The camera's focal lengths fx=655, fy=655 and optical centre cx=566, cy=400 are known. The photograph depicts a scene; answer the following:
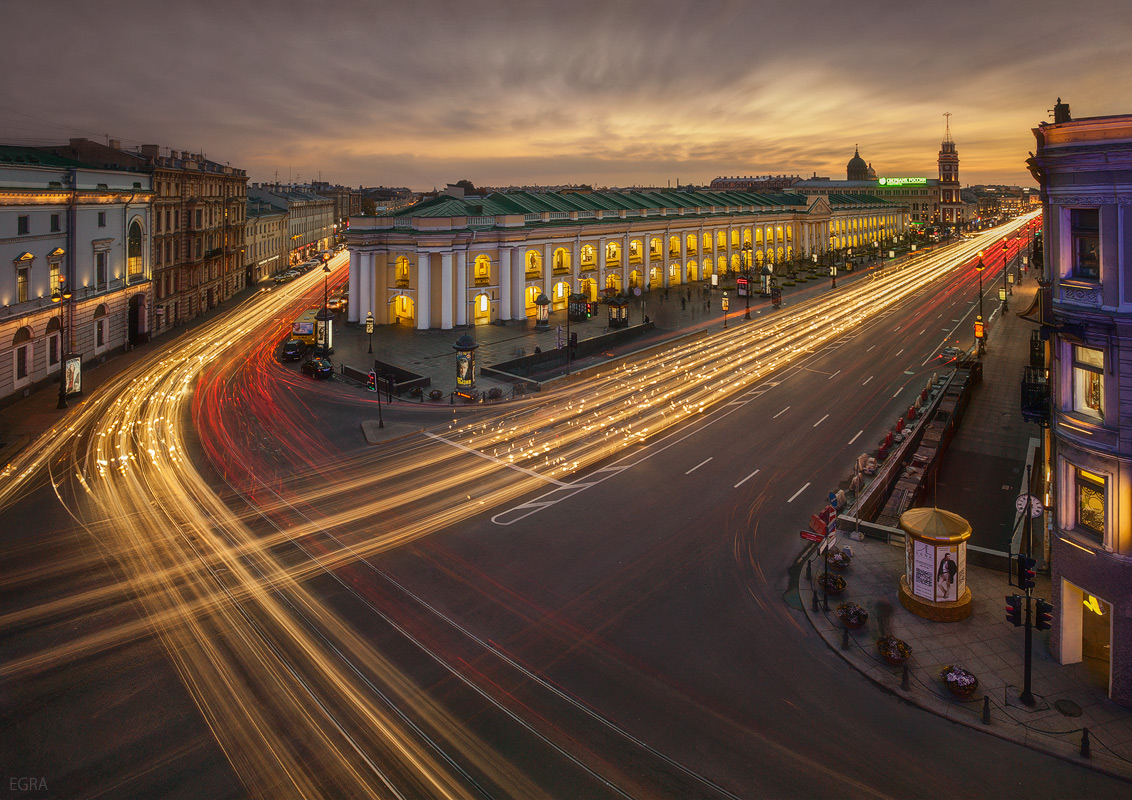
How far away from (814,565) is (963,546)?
166 inches

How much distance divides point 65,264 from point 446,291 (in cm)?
2798

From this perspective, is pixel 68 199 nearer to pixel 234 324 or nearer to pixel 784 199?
pixel 234 324

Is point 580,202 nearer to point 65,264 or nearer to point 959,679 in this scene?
point 65,264

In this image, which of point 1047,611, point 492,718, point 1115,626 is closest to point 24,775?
point 492,718

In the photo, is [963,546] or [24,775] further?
[963,546]

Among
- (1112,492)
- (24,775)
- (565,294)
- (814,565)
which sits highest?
(565,294)

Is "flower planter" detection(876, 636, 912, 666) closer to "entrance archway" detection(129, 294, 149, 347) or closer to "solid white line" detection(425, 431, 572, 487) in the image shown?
"solid white line" detection(425, 431, 572, 487)

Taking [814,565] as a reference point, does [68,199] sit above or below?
above

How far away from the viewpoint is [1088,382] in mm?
15578

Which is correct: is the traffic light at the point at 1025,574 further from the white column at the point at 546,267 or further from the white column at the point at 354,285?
the white column at the point at 354,285

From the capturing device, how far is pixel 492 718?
13844 mm

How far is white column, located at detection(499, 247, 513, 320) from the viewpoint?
63656mm

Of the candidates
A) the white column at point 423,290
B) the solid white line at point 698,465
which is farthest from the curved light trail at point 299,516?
the white column at point 423,290

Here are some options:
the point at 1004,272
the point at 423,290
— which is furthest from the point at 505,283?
the point at 1004,272
